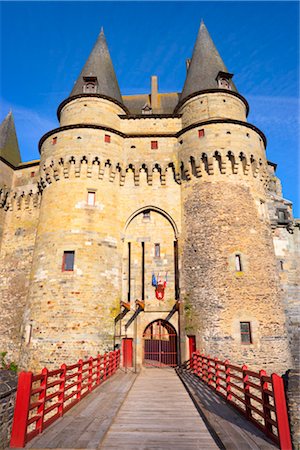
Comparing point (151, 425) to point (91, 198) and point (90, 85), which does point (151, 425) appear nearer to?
point (91, 198)

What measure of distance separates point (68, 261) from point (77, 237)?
4.53ft

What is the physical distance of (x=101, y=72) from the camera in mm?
21844

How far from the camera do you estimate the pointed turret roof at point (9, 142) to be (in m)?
22.9

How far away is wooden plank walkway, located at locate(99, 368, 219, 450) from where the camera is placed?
516cm

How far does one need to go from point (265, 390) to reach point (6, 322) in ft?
57.7

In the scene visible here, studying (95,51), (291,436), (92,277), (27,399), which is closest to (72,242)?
(92,277)

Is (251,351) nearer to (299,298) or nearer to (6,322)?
(299,298)

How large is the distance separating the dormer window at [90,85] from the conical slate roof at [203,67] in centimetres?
593

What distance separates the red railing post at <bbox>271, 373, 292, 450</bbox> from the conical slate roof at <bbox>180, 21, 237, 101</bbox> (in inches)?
743

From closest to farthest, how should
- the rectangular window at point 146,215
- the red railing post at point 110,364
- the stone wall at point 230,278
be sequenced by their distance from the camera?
the red railing post at point 110,364
the stone wall at point 230,278
the rectangular window at point 146,215

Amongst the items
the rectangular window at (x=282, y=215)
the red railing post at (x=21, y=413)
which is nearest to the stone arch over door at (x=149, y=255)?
the rectangular window at (x=282, y=215)

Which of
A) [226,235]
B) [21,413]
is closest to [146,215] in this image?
[226,235]

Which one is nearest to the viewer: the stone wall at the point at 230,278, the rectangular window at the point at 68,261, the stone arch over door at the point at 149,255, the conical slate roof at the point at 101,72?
the stone wall at the point at 230,278

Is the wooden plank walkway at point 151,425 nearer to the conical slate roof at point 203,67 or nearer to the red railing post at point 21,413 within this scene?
the red railing post at point 21,413
